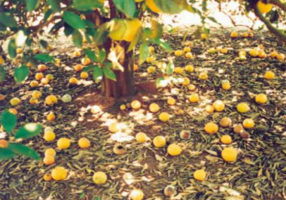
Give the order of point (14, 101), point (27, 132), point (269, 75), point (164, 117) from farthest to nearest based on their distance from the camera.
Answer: point (269, 75)
point (14, 101)
point (164, 117)
point (27, 132)

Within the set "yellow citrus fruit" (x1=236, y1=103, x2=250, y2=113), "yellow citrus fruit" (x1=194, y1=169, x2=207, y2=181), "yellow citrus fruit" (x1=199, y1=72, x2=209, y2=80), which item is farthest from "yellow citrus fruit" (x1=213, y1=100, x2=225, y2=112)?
"yellow citrus fruit" (x1=194, y1=169, x2=207, y2=181)

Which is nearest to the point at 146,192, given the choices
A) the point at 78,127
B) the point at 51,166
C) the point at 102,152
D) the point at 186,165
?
the point at 186,165

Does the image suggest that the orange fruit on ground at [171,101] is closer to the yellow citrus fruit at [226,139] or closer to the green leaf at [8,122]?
the yellow citrus fruit at [226,139]

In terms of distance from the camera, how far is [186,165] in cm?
318

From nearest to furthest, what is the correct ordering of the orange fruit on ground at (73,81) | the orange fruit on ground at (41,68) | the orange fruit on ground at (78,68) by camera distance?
1. the orange fruit on ground at (73,81)
2. the orange fruit on ground at (78,68)
3. the orange fruit on ground at (41,68)

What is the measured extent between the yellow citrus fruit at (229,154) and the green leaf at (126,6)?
231 centimetres

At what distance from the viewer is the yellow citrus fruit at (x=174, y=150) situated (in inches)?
129

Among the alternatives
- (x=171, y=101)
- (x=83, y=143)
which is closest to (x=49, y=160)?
(x=83, y=143)

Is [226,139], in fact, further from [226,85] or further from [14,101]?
[14,101]

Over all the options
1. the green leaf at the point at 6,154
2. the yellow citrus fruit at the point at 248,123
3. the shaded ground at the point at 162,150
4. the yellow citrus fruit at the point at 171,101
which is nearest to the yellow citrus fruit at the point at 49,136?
the shaded ground at the point at 162,150

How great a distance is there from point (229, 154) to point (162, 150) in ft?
2.06

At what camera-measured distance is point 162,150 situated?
11.1 feet

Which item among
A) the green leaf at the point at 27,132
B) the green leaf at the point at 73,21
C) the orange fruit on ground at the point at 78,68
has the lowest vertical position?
the orange fruit on ground at the point at 78,68

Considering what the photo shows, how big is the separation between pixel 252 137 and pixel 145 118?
1.13 m
